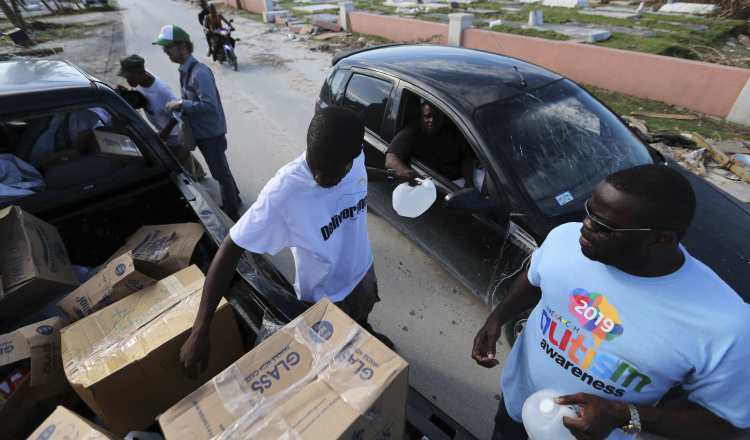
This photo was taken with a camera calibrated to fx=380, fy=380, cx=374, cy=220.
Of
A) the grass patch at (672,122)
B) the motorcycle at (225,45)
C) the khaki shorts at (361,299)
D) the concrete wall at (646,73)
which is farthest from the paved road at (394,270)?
the concrete wall at (646,73)

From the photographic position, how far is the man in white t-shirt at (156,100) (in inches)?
151

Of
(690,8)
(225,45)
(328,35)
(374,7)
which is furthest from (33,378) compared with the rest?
(690,8)

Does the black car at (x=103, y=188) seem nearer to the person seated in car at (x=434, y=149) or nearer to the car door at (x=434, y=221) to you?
the car door at (x=434, y=221)

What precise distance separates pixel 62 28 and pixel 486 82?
79.8 feet

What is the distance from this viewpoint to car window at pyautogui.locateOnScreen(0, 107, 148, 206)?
242 centimetres

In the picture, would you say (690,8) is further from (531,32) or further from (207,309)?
(207,309)

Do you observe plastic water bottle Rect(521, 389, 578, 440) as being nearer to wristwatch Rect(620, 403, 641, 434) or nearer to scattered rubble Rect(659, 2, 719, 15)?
wristwatch Rect(620, 403, 641, 434)

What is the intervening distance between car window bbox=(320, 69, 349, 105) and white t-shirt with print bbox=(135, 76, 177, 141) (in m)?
1.58

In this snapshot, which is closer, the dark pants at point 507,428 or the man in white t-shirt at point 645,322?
the man in white t-shirt at point 645,322

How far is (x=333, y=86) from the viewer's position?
3.96 meters

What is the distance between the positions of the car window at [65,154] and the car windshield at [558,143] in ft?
8.32

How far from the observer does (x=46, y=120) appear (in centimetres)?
272

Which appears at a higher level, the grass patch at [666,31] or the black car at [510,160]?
the black car at [510,160]

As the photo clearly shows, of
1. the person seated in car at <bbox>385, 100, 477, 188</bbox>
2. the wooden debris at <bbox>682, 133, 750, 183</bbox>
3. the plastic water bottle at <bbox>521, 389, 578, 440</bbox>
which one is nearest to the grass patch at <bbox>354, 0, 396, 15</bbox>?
the wooden debris at <bbox>682, 133, 750, 183</bbox>
